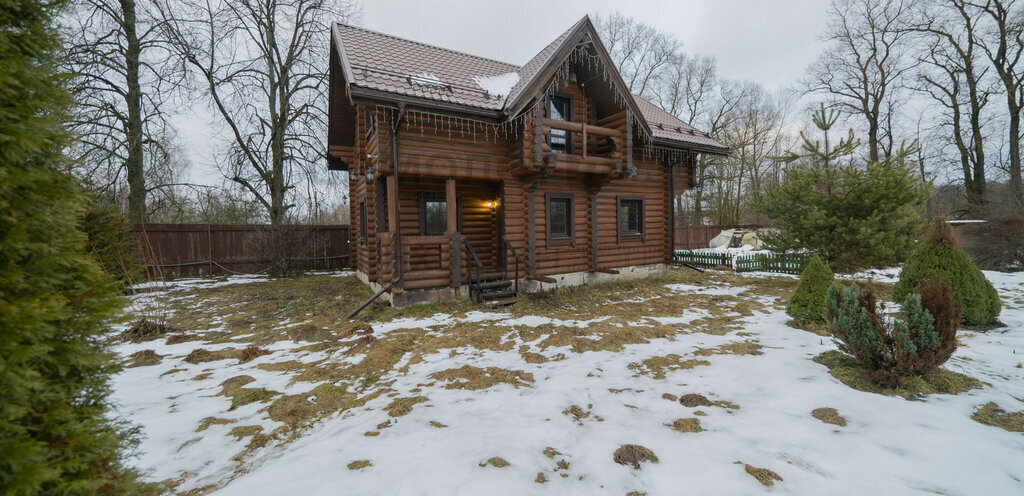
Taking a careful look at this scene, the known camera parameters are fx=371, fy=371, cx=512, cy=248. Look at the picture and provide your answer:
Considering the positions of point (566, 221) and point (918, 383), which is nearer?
point (918, 383)

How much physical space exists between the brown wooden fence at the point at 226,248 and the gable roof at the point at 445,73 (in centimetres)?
846

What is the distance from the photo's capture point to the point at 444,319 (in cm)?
756

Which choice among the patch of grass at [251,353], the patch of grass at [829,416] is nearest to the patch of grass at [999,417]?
the patch of grass at [829,416]

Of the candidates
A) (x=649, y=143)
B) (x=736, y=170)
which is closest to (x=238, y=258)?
(x=649, y=143)

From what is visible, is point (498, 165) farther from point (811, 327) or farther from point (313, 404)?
point (811, 327)

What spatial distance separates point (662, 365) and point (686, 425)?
61.7 inches

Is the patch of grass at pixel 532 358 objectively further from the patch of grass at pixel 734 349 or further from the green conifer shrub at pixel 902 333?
the green conifer shrub at pixel 902 333

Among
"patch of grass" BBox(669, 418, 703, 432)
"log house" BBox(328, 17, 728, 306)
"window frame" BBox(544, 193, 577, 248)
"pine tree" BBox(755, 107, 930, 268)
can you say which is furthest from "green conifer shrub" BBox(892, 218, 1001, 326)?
"window frame" BBox(544, 193, 577, 248)

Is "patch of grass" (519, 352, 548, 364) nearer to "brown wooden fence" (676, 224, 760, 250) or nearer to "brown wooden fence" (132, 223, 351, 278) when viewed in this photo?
"brown wooden fence" (132, 223, 351, 278)

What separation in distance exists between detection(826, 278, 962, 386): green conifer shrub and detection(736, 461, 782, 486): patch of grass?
255cm

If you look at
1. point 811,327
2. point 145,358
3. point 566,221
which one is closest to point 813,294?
point 811,327

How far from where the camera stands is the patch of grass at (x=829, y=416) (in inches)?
133

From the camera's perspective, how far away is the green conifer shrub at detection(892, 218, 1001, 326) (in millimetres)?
6211

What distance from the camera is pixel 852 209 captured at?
10.2m
